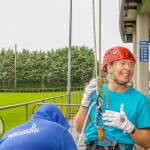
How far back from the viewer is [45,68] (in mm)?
86062

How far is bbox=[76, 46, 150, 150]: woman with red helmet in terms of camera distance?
2771 millimetres

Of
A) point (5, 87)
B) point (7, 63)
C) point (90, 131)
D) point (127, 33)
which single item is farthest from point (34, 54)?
point (90, 131)

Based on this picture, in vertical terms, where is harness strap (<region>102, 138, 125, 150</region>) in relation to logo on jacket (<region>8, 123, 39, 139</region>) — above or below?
below

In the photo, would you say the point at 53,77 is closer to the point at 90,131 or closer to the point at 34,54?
the point at 34,54

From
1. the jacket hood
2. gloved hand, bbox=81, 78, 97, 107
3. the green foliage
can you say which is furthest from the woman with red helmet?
the green foliage

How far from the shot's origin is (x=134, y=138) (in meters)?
2.81

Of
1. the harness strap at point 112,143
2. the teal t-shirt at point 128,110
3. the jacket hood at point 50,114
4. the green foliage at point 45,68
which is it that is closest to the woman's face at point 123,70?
the teal t-shirt at point 128,110

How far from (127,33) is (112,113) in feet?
67.5

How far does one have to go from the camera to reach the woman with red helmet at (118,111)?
9.09 ft

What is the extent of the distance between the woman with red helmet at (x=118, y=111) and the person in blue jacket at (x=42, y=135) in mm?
853

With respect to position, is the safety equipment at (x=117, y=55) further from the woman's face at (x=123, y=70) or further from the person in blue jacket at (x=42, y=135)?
the person in blue jacket at (x=42, y=135)

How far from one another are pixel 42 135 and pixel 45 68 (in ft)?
277

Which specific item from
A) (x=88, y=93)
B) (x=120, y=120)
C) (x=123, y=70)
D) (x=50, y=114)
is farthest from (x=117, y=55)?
(x=50, y=114)

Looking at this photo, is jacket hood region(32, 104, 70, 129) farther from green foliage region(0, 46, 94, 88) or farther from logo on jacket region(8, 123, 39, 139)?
green foliage region(0, 46, 94, 88)
